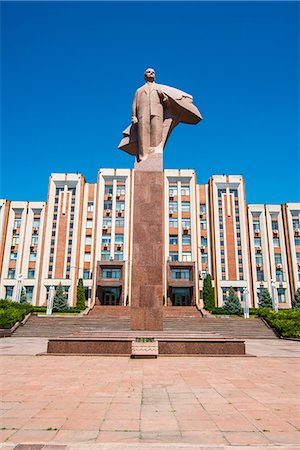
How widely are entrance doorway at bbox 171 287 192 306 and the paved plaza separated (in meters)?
31.0

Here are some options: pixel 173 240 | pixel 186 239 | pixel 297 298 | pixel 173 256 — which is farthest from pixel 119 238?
pixel 297 298

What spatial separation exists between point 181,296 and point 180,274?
Answer: 2625 mm

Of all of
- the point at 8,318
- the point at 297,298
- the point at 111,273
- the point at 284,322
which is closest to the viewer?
the point at 8,318

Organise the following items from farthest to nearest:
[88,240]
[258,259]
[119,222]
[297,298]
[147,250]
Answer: [258,259] → [119,222] → [88,240] → [297,298] → [147,250]

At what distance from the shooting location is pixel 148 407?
3.82 m

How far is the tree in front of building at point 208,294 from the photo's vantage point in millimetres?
36656

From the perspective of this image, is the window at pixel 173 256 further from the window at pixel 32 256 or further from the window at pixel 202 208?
the window at pixel 32 256

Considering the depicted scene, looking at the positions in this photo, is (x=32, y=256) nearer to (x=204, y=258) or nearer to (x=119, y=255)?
(x=119, y=255)

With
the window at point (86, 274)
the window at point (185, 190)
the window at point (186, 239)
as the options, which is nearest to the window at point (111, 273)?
the window at point (86, 274)

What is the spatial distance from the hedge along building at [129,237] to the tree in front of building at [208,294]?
109cm

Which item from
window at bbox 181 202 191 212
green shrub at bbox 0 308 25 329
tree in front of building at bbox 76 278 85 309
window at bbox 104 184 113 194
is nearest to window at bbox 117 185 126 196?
window at bbox 104 184 113 194

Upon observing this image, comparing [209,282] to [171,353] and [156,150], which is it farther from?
[171,353]

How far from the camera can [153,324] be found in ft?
37.8

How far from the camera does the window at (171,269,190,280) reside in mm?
37688
